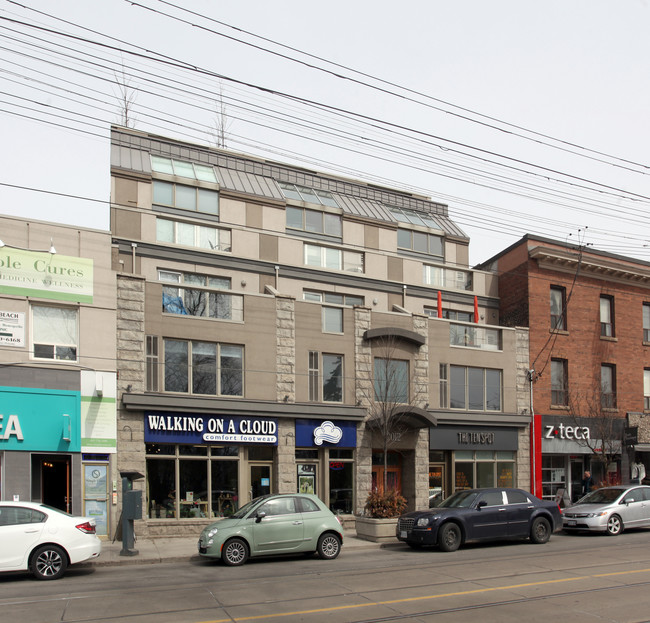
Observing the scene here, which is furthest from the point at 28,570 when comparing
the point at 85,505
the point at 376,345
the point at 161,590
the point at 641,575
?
the point at 376,345

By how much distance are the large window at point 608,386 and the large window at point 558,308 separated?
294 centimetres

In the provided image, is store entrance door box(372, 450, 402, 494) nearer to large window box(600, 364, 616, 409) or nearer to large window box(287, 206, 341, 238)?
large window box(600, 364, 616, 409)

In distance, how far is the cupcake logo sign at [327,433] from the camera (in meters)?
25.5

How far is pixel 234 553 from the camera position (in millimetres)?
16672

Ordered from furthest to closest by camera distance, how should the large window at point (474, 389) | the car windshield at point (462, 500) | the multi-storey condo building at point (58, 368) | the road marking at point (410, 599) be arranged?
the large window at point (474, 389), the multi-storey condo building at point (58, 368), the car windshield at point (462, 500), the road marking at point (410, 599)

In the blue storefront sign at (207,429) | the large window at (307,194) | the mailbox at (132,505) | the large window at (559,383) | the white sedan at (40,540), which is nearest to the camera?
the white sedan at (40,540)

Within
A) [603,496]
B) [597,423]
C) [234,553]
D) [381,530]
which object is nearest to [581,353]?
[597,423]

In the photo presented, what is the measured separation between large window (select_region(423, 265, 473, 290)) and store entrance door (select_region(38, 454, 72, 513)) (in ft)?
57.3

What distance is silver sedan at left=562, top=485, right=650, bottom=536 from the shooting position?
21.5m

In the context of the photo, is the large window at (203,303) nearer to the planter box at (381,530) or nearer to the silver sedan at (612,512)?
the planter box at (381,530)

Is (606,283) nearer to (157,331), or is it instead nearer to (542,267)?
(542,267)

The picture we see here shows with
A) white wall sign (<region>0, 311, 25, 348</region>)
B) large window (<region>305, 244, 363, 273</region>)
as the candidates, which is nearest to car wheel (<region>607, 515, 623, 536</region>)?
large window (<region>305, 244, 363, 273</region>)

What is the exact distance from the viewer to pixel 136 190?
29.2 meters

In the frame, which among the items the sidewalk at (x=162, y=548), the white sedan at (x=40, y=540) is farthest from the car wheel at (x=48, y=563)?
the sidewalk at (x=162, y=548)
